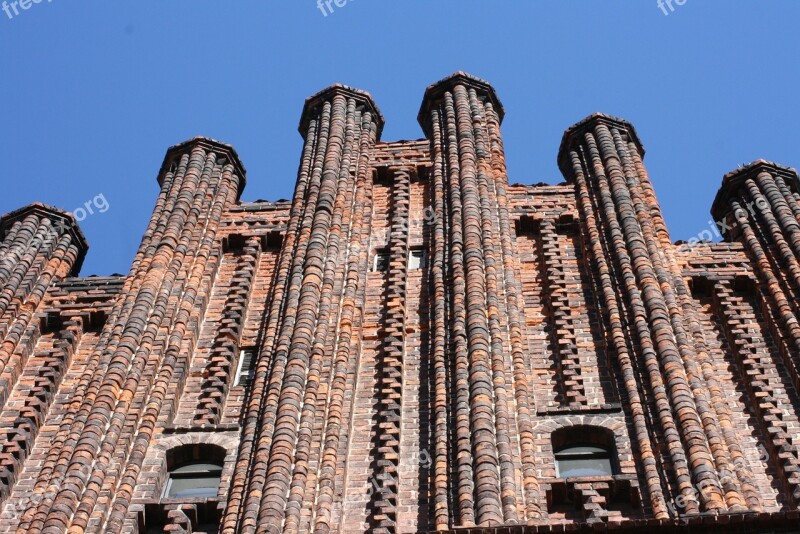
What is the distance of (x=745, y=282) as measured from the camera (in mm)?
18312

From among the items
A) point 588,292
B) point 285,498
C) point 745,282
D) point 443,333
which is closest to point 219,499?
point 285,498

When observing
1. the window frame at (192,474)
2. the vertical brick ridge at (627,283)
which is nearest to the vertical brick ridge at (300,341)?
the window frame at (192,474)

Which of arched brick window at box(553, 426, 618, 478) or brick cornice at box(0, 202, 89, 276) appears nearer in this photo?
arched brick window at box(553, 426, 618, 478)

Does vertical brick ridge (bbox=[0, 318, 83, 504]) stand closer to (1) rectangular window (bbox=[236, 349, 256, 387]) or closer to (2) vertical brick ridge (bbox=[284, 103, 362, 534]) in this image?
(1) rectangular window (bbox=[236, 349, 256, 387])

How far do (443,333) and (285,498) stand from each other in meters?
3.79

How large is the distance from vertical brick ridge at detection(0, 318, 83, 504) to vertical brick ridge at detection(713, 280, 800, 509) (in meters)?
7.84

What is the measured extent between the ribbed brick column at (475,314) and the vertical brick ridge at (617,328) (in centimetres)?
108

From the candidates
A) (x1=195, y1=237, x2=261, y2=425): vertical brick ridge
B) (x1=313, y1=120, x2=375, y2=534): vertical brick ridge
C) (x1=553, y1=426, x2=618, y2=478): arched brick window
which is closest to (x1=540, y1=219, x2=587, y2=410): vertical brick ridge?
(x1=553, y1=426, x2=618, y2=478): arched brick window

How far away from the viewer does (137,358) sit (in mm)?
16094

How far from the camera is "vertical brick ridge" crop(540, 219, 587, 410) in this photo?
15.6 meters

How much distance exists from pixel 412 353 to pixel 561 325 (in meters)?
1.93

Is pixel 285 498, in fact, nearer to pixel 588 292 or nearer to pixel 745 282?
pixel 588 292

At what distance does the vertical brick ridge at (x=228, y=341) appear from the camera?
1567 centimetres

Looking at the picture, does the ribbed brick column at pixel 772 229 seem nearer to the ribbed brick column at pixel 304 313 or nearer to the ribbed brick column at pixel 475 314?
the ribbed brick column at pixel 475 314
